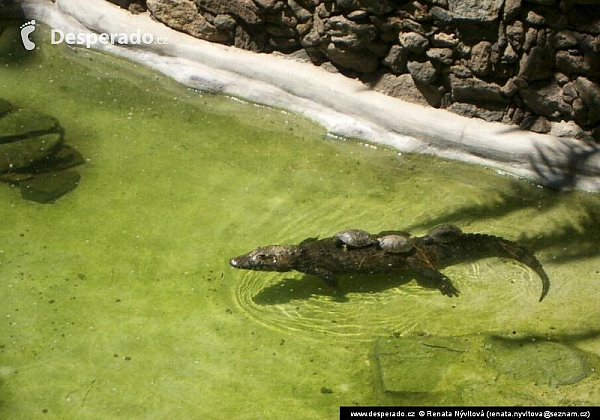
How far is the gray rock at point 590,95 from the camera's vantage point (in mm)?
6980

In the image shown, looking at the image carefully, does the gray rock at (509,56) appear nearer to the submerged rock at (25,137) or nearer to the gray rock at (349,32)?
the gray rock at (349,32)

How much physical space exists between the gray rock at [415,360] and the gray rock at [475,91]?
2718 mm

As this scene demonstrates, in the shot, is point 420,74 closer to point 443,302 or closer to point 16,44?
point 443,302

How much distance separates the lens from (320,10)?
7.95m

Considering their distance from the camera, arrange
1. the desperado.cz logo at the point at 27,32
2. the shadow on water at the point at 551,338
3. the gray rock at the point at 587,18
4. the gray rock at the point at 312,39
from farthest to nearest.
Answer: the desperado.cz logo at the point at 27,32 < the gray rock at the point at 312,39 < the gray rock at the point at 587,18 < the shadow on water at the point at 551,338

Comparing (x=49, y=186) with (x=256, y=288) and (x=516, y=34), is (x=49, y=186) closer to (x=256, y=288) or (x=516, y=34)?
(x=256, y=288)

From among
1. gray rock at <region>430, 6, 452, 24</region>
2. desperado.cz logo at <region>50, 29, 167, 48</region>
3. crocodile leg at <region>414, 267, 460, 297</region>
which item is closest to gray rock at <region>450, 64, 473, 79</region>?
gray rock at <region>430, 6, 452, 24</region>

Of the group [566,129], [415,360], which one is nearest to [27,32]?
[566,129]

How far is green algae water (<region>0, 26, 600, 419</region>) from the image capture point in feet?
17.0

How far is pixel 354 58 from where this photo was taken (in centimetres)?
792

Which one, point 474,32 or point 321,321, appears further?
point 474,32

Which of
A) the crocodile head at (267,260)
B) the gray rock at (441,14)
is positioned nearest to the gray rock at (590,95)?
the gray rock at (441,14)

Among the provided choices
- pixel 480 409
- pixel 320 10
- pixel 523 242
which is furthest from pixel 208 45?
pixel 480 409

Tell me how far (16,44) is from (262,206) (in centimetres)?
395
